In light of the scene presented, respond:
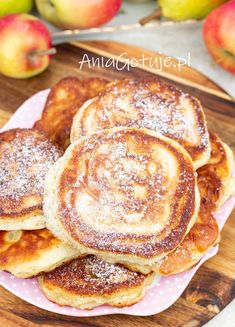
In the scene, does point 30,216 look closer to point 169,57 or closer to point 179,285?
point 179,285

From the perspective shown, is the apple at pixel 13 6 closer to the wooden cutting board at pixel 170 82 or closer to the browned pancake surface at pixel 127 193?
the wooden cutting board at pixel 170 82

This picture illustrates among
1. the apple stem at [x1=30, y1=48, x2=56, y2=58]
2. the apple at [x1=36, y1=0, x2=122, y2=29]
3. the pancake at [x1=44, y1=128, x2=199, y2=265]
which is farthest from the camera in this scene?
the apple at [x1=36, y1=0, x2=122, y2=29]

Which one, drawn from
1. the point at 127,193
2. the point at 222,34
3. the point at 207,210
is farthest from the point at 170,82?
the point at 127,193

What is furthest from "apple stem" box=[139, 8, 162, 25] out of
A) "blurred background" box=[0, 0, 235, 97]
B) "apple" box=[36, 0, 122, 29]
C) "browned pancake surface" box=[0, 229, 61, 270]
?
"browned pancake surface" box=[0, 229, 61, 270]

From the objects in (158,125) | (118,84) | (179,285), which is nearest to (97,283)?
(179,285)

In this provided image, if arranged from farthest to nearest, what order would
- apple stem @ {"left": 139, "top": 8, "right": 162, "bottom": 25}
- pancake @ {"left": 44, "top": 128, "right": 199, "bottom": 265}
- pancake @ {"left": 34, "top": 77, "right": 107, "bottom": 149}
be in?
apple stem @ {"left": 139, "top": 8, "right": 162, "bottom": 25} < pancake @ {"left": 34, "top": 77, "right": 107, "bottom": 149} < pancake @ {"left": 44, "top": 128, "right": 199, "bottom": 265}

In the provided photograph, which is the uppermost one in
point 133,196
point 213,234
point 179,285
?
point 133,196

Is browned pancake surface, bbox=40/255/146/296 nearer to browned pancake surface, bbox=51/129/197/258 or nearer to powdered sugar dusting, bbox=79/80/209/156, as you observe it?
browned pancake surface, bbox=51/129/197/258

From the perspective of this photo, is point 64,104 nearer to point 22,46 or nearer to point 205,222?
point 22,46
